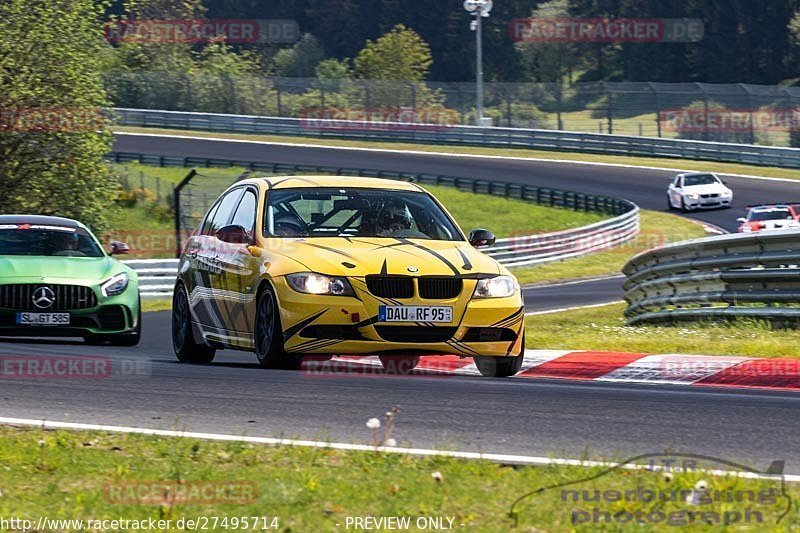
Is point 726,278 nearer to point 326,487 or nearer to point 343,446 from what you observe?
point 343,446

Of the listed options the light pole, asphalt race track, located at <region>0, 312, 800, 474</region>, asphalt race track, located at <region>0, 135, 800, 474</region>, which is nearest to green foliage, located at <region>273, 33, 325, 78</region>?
the light pole

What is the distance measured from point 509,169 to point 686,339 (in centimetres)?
4245

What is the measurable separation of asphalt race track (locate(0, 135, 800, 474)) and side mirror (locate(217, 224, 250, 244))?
0.97 metres

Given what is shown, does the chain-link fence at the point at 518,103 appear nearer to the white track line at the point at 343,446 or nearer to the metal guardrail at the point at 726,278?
the metal guardrail at the point at 726,278

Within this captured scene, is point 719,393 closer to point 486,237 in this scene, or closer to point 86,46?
point 486,237

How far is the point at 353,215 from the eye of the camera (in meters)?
10.6

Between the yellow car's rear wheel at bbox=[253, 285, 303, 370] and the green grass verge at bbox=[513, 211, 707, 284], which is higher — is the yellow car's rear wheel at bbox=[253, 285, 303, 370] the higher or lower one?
the higher one

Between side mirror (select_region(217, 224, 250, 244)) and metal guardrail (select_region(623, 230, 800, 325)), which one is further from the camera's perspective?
metal guardrail (select_region(623, 230, 800, 325))

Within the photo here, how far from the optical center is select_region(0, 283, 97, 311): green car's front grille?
1291cm

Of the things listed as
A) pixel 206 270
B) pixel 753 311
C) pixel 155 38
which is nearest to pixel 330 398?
pixel 206 270

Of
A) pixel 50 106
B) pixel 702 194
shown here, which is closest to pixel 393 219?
pixel 50 106

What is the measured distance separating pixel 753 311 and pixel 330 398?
21.3 ft

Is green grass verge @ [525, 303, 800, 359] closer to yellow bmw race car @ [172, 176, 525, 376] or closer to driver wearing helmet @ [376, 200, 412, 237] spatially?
yellow bmw race car @ [172, 176, 525, 376]

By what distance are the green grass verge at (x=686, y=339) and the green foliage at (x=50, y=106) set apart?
69.3 ft
